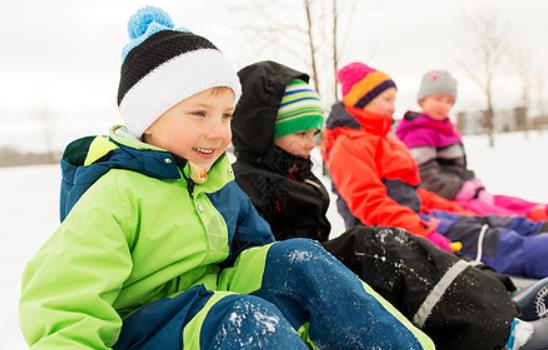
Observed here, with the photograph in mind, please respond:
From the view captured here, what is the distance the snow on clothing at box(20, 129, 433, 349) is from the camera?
3.67 ft

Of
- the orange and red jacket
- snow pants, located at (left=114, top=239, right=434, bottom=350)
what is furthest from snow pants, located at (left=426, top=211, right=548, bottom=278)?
snow pants, located at (left=114, top=239, right=434, bottom=350)

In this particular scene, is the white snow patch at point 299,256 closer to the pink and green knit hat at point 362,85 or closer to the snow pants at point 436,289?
the snow pants at point 436,289

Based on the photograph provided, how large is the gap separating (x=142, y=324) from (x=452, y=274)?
3.72ft

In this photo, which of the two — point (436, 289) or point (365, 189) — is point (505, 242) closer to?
point (365, 189)

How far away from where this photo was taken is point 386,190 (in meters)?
3.07

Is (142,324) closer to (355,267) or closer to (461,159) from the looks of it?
(355,267)

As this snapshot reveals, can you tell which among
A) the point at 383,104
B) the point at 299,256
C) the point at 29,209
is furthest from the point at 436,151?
the point at 29,209

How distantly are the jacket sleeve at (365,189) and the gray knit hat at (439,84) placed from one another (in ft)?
4.05

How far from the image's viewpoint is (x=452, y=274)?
176 cm

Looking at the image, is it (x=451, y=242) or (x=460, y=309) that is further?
(x=451, y=242)

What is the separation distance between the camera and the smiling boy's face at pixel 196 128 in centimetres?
151

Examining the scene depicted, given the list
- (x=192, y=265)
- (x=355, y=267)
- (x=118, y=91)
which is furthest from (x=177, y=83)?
(x=355, y=267)

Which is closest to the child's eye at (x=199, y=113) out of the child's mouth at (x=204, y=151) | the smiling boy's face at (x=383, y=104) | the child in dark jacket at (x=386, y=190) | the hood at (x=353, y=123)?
the child's mouth at (x=204, y=151)

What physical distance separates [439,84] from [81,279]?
348 centimetres
